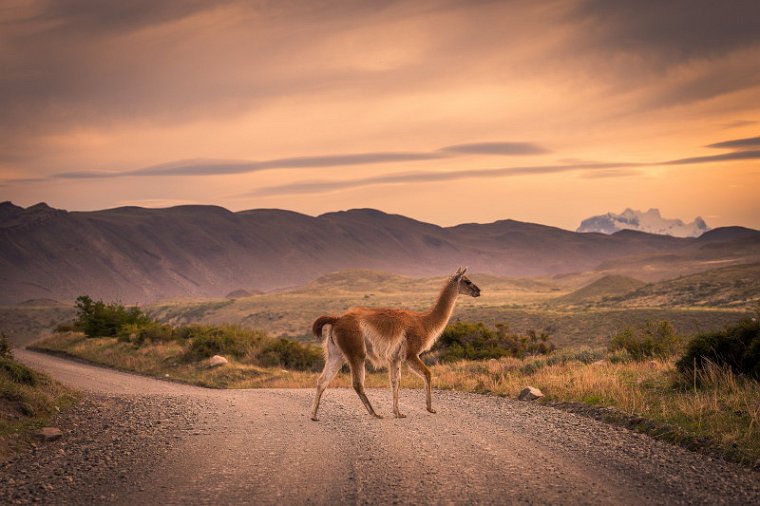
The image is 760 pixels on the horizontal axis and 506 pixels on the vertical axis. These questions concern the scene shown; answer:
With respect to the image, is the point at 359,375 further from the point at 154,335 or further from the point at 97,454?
the point at 154,335

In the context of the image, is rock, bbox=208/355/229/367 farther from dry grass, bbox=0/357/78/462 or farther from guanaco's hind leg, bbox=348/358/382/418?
guanaco's hind leg, bbox=348/358/382/418

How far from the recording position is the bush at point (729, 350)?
15.2 metres

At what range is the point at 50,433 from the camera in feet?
40.2

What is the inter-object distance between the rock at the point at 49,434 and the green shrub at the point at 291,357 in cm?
1760

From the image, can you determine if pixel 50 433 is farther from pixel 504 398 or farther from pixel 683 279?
pixel 683 279

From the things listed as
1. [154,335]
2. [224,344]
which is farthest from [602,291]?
[224,344]

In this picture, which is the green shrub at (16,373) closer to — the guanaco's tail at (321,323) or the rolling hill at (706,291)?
the guanaco's tail at (321,323)

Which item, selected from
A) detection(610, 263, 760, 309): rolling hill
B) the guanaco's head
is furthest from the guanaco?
detection(610, 263, 760, 309): rolling hill

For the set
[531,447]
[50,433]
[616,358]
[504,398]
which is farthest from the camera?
[616,358]

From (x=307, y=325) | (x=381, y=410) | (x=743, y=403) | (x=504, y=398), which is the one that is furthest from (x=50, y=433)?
(x=307, y=325)

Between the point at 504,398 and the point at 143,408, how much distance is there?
8387 mm

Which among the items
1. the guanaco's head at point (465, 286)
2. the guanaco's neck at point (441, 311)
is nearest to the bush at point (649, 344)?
the guanaco's head at point (465, 286)

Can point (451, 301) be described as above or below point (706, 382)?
above

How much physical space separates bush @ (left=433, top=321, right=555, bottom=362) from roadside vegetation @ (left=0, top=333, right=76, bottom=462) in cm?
1611
